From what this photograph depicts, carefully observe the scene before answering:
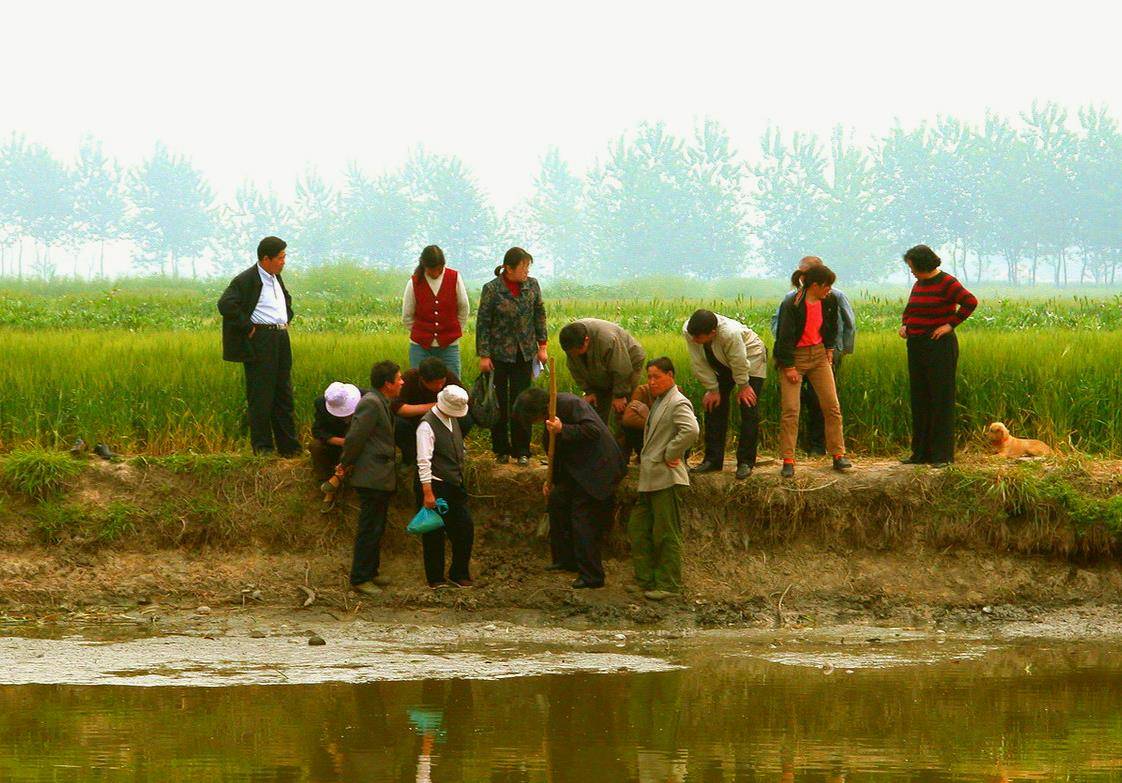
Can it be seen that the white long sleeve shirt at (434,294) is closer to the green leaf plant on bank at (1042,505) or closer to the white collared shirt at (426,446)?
the white collared shirt at (426,446)

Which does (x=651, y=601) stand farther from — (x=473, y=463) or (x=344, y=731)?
(x=344, y=731)

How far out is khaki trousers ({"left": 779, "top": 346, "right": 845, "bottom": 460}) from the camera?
10633 millimetres

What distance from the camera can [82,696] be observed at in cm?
772

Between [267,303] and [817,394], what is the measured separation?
440 centimetres

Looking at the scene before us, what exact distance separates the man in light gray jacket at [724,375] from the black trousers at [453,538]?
189 centimetres

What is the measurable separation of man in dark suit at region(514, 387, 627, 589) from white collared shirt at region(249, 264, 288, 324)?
224 centimetres

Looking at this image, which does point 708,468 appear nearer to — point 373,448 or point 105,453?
point 373,448

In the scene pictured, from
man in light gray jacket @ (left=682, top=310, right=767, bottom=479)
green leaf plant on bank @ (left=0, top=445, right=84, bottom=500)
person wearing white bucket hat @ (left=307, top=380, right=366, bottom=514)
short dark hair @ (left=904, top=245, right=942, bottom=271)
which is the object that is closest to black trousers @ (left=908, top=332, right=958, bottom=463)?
short dark hair @ (left=904, top=245, right=942, bottom=271)

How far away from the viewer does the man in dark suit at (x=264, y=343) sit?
10789 millimetres

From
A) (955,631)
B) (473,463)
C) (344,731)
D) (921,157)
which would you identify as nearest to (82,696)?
(344,731)

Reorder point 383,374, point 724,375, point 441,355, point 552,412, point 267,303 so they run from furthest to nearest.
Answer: point 441,355 < point 267,303 < point 724,375 < point 383,374 < point 552,412

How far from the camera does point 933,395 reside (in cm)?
1073

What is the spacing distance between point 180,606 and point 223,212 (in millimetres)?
87079

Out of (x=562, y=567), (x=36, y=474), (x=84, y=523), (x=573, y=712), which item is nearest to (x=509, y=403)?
(x=562, y=567)
